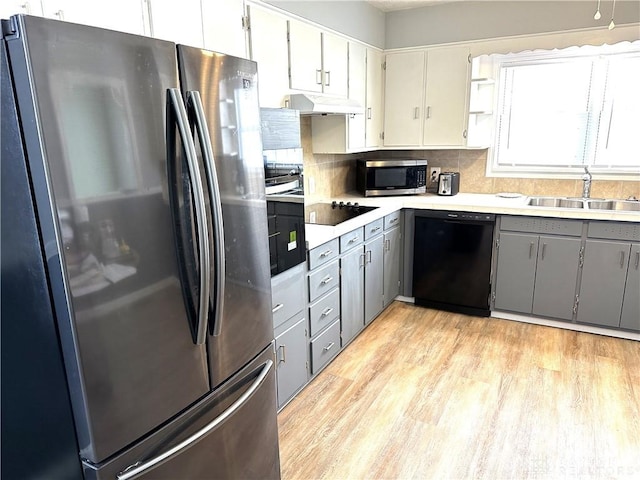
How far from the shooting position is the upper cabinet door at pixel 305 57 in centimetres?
269

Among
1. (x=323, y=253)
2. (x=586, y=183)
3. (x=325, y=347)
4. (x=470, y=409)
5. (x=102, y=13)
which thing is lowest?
(x=470, y=409)

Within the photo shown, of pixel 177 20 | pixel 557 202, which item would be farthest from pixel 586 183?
pixel 177 20

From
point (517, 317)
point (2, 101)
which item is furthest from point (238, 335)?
point (517, 317)

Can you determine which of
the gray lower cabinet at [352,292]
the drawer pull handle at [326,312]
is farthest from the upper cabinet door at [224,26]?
the drawer pull handle at [326,312]

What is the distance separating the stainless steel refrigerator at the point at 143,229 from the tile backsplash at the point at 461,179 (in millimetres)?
1983

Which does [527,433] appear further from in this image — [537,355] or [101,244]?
[101,244]

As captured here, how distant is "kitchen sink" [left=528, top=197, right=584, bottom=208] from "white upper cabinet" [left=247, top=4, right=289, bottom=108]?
91.9 inches

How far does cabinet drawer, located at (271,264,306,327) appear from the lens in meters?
2.23

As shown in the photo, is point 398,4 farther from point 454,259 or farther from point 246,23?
point 454,259

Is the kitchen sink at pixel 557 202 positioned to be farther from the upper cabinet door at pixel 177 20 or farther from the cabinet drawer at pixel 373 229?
the upper cabinet door at pixel 177 20

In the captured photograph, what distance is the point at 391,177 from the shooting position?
390 centimetres

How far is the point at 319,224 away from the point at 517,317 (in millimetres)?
1860

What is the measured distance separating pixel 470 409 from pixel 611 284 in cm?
157

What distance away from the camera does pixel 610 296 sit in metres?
3.18
